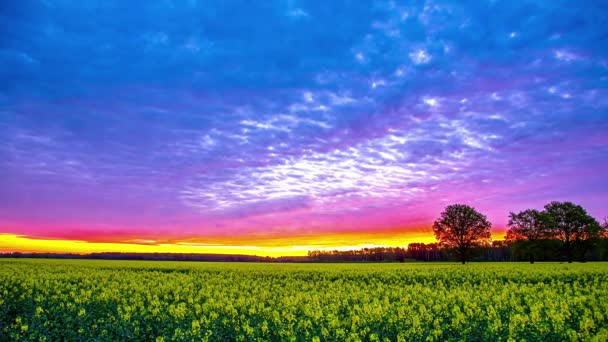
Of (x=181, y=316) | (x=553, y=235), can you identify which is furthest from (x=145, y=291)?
(x=553, y=235)

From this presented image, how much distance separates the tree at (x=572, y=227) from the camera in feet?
246

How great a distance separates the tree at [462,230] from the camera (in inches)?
2906

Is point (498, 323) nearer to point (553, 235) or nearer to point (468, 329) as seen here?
point (468, 329)

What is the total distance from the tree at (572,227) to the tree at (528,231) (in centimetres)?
157

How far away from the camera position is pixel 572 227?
7638cm

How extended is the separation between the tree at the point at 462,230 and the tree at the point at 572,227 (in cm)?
1370

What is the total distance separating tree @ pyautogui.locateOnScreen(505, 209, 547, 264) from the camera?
76.2m

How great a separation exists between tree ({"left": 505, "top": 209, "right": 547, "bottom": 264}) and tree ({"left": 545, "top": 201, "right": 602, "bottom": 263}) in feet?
5.16

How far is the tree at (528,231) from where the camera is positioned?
76.2 meters

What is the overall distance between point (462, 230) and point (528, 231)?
15.1 m

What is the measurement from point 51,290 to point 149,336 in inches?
444

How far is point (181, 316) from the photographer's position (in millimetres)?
11641

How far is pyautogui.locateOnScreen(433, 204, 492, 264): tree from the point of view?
73.8 meters

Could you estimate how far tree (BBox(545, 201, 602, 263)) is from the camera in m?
75.0
